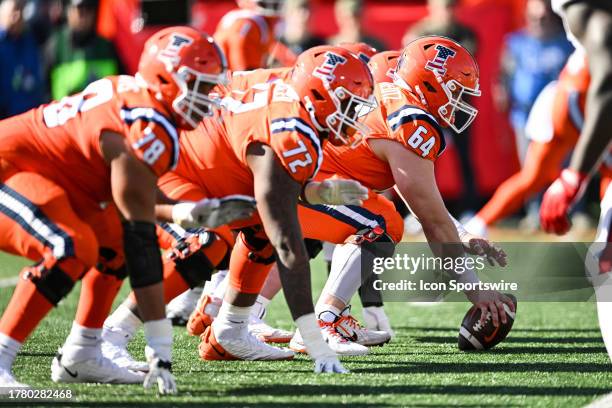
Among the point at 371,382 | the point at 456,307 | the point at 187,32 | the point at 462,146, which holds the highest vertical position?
the point at 187,32

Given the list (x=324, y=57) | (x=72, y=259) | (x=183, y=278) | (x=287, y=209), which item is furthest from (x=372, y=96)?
(x=72, y=259)

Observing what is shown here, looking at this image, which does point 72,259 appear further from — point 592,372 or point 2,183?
point 592,372

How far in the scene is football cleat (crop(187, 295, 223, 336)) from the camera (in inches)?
221

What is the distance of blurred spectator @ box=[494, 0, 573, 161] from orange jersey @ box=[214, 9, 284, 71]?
3.82m

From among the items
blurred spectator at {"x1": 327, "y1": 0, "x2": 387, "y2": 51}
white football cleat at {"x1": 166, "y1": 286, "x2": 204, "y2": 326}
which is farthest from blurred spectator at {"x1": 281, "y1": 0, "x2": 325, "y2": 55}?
white football cleat at {"x1": 166, "y1": 286, "x2": 204, "y2": 326}

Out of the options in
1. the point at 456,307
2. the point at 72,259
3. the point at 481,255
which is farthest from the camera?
the point at 456,307

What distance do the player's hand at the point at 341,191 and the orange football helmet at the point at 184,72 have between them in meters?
0.63

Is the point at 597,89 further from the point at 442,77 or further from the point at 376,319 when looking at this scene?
the point at 376,319

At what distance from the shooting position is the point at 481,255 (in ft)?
17.5

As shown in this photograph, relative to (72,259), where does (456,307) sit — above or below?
below

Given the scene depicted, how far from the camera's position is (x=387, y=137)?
5129mm

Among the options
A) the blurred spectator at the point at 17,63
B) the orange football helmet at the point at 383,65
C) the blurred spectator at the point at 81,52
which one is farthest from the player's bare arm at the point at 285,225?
the blurred spectator at the point at 17,63

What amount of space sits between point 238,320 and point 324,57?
127cm

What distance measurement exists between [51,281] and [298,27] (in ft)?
20.5
